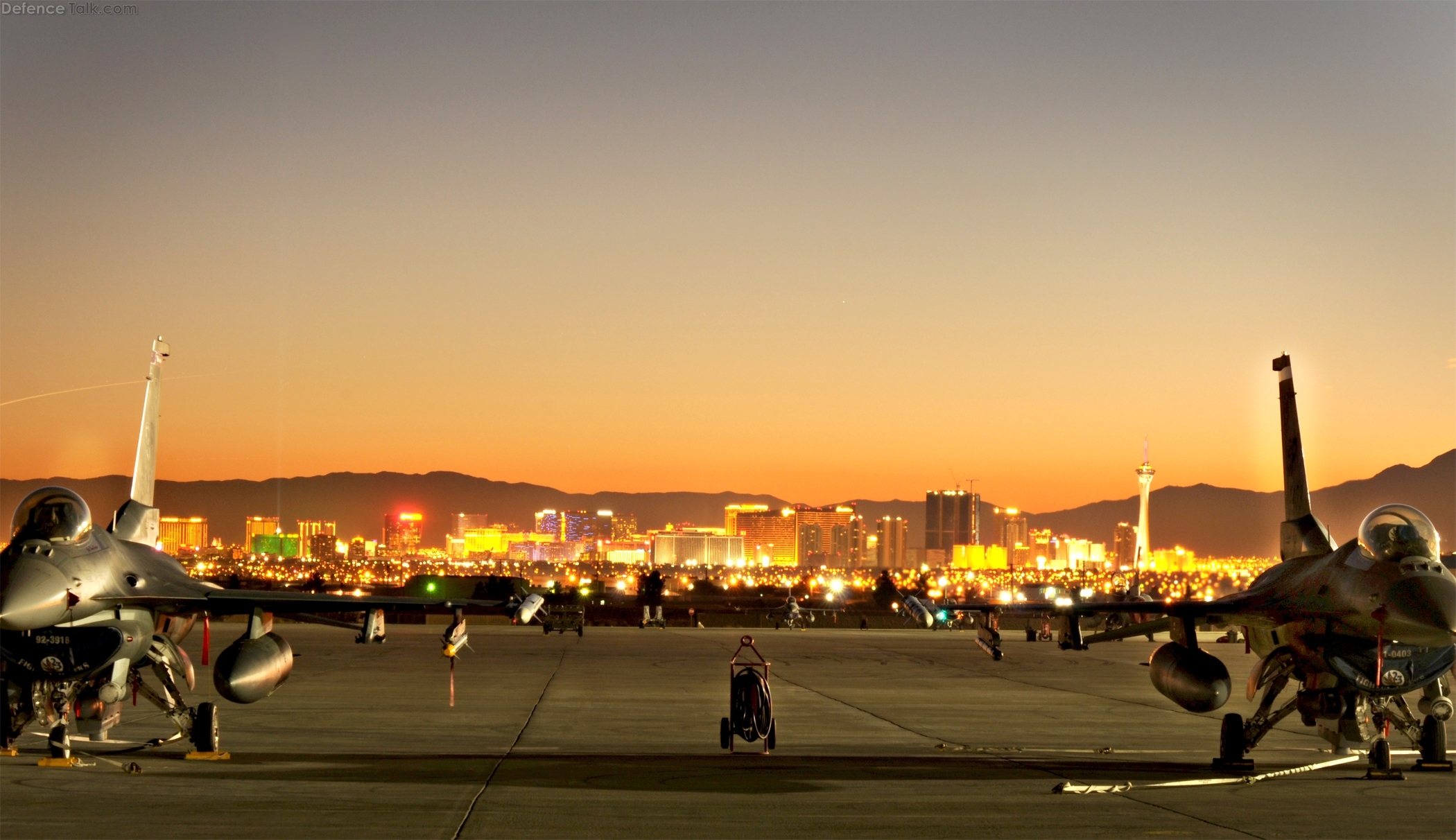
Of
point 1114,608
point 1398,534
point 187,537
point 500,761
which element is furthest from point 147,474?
point 187,537

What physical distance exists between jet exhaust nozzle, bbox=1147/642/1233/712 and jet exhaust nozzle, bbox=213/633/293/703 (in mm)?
10675

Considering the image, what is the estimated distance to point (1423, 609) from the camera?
13477 millimetres

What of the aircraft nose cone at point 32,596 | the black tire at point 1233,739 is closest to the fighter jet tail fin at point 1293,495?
the black tire at point 1233,739

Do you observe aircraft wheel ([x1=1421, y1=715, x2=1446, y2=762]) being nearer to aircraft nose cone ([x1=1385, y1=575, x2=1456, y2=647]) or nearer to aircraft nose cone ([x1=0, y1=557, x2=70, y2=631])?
aircraft nose cone ([x1=1385, y1=575, x2=1456, y2=647])

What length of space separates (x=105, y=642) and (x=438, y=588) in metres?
71.3

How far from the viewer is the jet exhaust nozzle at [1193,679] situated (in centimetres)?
Answer: 1521

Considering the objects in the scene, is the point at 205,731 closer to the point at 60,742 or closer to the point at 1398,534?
the point at 60,742

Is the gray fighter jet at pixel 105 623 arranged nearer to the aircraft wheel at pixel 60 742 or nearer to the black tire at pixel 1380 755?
the aircraft wheel at pixel 60 742

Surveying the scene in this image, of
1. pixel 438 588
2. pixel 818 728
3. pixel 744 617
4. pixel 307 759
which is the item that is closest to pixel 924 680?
pixel 818 728

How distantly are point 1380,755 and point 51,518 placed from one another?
15.2 m

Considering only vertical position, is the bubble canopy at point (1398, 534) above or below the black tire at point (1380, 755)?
above

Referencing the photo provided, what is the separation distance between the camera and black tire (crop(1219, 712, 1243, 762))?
15.3m

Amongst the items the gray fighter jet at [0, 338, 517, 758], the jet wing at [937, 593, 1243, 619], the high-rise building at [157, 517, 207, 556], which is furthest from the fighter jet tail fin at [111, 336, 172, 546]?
the high-rise building at [157, 517, 207, 556]

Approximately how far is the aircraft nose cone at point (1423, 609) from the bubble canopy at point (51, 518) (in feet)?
47.6
